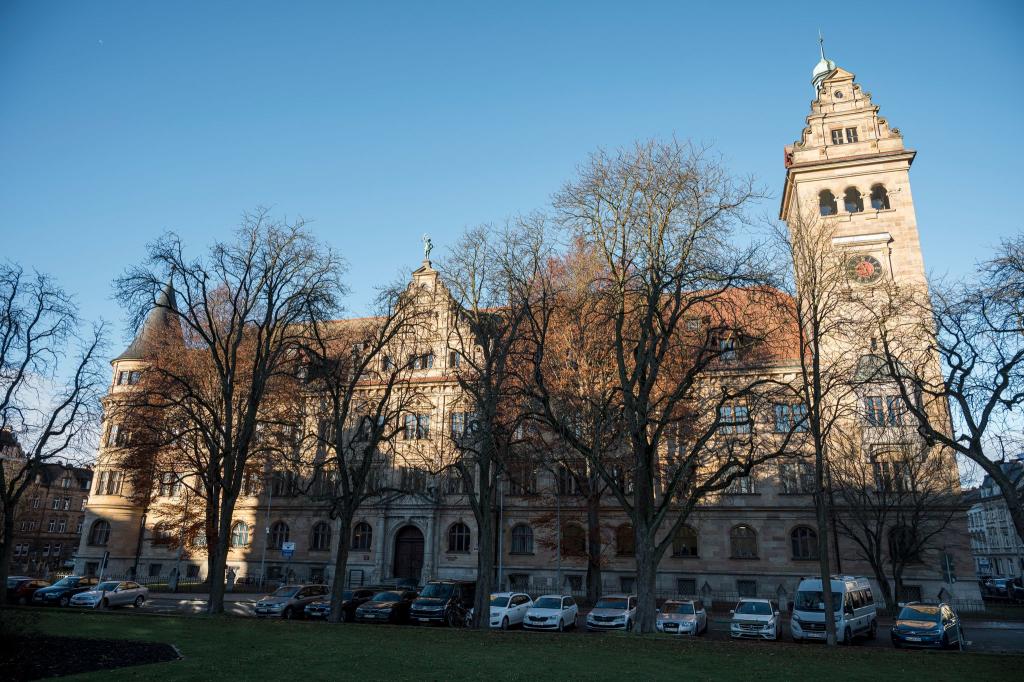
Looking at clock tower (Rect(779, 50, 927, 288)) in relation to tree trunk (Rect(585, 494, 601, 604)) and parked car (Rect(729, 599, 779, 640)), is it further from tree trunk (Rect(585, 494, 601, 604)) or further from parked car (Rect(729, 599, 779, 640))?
parked car (Rect(729, 599, 779, 640))

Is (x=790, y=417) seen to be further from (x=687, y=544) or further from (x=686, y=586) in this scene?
(x=686, y=586)

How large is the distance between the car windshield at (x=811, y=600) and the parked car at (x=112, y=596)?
102 ft

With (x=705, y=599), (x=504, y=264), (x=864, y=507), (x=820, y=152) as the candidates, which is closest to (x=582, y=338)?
(x=504, y=264)

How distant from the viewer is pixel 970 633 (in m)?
28.6

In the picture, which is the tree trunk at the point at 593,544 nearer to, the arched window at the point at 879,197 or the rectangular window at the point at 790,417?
the rectangular window at the point at 790,417

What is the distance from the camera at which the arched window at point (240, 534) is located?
49562mm

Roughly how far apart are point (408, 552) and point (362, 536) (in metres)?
3.95

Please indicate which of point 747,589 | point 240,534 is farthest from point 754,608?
point 240,534

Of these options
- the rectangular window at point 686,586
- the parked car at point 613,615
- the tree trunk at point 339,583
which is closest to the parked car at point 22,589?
the tree trunk at point 339,583

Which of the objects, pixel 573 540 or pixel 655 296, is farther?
pixel 573 540

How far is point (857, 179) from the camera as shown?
43.1 m

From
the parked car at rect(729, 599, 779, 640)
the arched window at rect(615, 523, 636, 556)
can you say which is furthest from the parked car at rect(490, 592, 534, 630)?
the arched window at rect(615, 523, 636, 556)

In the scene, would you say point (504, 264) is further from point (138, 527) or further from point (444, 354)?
point (138, 527)

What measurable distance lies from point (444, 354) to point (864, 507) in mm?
28324
